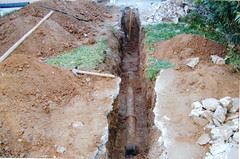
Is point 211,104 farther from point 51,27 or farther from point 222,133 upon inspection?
point 51,27

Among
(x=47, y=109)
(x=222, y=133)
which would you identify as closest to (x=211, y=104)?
(x=222, y=133)

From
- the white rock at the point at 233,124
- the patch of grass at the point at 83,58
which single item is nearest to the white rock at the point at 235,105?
the white rock at the point at 233,124

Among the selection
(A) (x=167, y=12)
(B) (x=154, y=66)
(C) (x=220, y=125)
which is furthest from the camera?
(A) (x=167, y=12)

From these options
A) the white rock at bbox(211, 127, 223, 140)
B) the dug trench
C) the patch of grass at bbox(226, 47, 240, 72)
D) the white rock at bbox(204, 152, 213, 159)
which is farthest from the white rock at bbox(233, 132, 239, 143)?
the patch of grass at bbox(226, 47, 240, 72)

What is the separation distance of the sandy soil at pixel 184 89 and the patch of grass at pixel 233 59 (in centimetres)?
16

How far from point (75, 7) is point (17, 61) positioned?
5.30m

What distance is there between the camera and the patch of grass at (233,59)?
27.4ft

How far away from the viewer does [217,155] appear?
586 centimetres

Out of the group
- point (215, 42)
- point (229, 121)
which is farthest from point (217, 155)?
point (215, 42)

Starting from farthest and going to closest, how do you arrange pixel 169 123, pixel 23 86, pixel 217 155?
pixel 23 86 → pixel 169 123 → pixel 217 155

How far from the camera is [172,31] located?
Answer: 11250 mm

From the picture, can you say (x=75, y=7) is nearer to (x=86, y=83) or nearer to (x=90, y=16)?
(x=90, y=16)

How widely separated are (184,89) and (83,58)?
296 centimetres

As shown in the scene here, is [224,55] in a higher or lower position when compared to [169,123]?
higher
